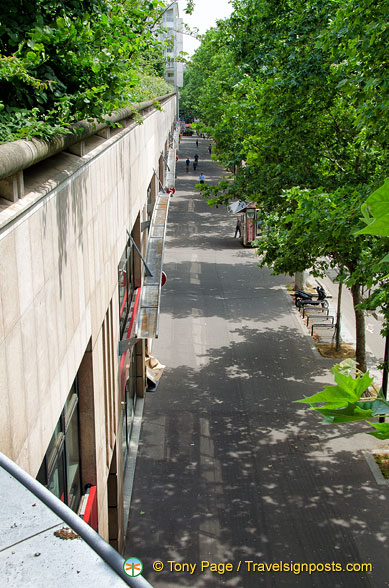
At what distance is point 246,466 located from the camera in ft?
45.8

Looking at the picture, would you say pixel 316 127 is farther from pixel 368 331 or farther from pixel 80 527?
pixel 80 527

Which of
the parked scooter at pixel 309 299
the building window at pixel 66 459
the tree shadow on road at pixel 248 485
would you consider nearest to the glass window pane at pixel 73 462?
the building window at pixel 66 459

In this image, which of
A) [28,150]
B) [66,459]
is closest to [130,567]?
[28,150]

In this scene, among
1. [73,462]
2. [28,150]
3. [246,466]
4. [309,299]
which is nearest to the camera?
[28,150]

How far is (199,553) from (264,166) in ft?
33.1

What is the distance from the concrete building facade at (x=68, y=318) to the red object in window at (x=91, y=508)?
2 centimetres

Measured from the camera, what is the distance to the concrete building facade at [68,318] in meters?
Result: 3.90

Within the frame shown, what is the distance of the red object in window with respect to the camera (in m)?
6.91

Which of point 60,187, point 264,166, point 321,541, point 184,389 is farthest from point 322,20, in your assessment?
point 60,187

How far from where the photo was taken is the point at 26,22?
5246 millimetres

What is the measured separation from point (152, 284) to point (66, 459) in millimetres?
7299

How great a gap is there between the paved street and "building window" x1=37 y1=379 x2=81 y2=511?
407cm

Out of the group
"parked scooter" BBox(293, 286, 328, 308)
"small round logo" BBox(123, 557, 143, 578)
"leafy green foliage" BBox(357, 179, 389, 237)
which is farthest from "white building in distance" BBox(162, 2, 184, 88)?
"parked scooter" BBox(293, 286, 328, 308)

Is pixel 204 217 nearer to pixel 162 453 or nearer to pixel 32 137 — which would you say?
pixel 162 453
